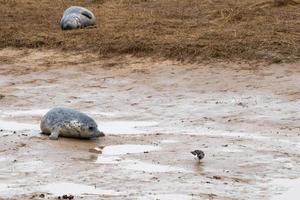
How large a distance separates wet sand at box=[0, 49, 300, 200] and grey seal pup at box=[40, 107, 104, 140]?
100 mm

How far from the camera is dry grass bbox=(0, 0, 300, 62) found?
46.5ft

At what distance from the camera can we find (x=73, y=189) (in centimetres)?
785

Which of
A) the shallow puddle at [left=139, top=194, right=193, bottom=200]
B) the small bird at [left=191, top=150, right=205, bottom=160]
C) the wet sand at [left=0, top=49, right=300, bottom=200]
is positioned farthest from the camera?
the small bird at [left=191, top=150, right=205, bottom=160]

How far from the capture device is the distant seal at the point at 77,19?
16.8 m

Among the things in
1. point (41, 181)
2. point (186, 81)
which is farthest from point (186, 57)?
point (41, 181)

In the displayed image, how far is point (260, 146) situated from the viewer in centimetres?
941

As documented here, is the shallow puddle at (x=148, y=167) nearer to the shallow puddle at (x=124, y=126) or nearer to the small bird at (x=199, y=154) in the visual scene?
the small bird at (x=199, y=154)

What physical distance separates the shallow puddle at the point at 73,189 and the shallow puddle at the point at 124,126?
7.91 feet

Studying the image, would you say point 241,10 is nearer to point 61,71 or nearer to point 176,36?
point 176,36

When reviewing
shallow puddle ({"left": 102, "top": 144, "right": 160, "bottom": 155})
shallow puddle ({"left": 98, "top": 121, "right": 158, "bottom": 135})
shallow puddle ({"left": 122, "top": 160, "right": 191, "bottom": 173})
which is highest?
shallow puddle ({"left": 98, "top": 121, "right": 158, "bottom": 135})

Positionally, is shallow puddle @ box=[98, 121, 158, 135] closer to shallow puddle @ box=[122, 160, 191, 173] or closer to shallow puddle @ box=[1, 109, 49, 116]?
shallow puddle @ box=[1, 109, 49, 116]

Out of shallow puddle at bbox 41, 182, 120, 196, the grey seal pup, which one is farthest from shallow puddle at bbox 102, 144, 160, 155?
shallow puddle at bbox 41, 182, 120, 196

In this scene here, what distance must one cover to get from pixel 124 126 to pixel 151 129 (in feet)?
1.32

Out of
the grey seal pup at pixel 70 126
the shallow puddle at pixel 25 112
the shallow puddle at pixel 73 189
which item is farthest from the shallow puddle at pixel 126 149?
the shallow puddle at pixel 25 112
